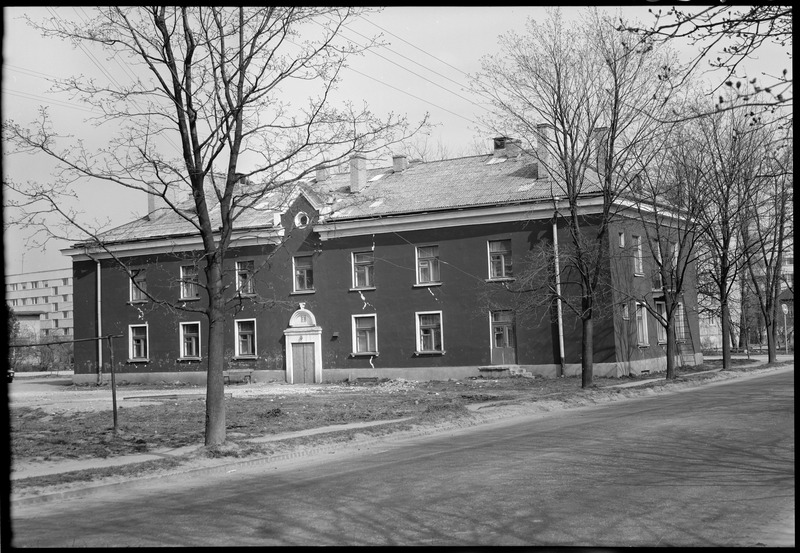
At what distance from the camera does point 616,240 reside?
126ft

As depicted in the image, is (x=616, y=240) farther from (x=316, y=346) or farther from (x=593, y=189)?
(x=316, y=346)

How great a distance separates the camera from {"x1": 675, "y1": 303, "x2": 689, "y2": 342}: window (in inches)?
1713

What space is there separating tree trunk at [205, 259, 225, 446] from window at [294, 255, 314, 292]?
90.0 feet

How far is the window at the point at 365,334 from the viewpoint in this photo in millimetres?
41875

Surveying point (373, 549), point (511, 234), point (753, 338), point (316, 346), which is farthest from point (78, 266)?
point (753, 338)

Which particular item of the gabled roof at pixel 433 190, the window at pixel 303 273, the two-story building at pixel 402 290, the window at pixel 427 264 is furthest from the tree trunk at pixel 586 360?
the window at pixel 303 273

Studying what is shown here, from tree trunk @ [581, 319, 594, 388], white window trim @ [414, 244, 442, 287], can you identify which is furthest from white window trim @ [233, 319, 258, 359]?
tree trunk @ [581, 319, 594, 388]

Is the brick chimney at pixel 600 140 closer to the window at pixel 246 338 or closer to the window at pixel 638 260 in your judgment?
the window at pixel 638 260

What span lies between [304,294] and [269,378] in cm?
460

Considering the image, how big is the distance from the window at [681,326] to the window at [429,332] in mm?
12382

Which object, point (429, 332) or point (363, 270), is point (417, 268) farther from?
point (429, 332)

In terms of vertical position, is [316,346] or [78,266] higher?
[78,266]

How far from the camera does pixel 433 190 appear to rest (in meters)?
42.3

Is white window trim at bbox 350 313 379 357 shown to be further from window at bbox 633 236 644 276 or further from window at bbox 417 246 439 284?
window at bbox 633 236 644 276
